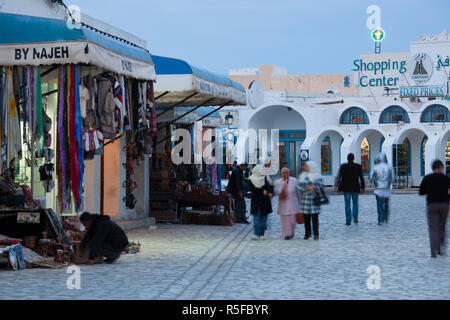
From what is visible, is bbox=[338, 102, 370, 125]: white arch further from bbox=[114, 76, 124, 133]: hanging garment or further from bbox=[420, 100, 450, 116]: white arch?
bbox=[114, 76, 124, 133]: hanging garment

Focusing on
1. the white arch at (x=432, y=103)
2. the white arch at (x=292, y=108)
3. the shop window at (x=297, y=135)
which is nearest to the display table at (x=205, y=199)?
the white arch at (x=432, y=103)

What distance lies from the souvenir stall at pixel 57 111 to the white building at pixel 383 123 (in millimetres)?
28416

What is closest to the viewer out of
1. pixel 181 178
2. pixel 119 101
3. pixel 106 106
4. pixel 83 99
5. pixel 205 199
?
pixel 83 99

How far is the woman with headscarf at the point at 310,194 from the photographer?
16750mm

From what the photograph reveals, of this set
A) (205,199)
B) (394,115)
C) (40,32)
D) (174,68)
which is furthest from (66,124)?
(394,115)

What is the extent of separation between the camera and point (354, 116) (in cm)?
4319

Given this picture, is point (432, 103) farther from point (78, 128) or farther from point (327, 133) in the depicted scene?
point (78, 128)

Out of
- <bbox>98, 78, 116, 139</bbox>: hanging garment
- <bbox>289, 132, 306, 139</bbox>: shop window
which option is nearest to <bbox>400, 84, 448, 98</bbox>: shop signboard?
<bbox>289, 132, 306, 139</bbox>: shop window

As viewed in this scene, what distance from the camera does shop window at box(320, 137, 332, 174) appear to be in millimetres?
44250

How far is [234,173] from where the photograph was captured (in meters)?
20.4

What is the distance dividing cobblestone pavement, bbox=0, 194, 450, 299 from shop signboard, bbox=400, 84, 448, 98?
81.7ft

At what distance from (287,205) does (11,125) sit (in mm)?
6812

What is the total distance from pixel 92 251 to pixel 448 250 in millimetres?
6333
